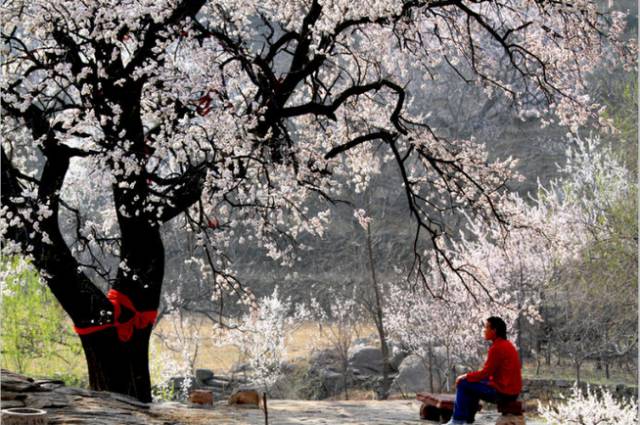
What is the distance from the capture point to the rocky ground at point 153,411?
795cm

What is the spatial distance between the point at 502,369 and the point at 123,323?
4.57 m

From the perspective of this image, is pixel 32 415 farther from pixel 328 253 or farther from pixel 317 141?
pixel 328 253

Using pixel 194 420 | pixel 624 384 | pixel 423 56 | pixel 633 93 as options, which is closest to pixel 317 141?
pixel 423 56

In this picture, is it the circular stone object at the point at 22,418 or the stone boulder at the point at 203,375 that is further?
the stone boulder at the point at 203,375

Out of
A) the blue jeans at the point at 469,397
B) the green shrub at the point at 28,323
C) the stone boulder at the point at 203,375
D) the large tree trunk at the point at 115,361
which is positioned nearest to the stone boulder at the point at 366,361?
the stone boulder at the point at 203,375

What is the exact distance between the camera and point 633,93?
2070cm

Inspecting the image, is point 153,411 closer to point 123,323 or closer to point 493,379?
point 123,323

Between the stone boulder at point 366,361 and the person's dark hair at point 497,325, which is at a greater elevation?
the person's dark hair at point 497,325

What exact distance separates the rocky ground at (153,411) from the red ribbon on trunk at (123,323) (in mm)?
795

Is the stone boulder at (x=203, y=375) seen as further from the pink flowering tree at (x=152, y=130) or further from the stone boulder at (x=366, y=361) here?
the pink flowering tree at (x=152, y=130)

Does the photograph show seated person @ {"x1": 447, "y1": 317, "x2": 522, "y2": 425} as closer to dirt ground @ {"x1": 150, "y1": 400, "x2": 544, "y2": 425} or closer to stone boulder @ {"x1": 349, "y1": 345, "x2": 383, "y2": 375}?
dirt ground @ {"x1": 150, "y1": 400, "x2": 544, "y2": 425}

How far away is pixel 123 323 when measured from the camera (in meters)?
9.92

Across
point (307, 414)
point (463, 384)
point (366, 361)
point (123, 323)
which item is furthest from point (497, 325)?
point (366, 361)

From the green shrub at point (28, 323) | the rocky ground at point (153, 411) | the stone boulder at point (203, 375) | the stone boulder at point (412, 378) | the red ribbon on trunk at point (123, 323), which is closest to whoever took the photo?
the rocky ground at point (153, 411)
